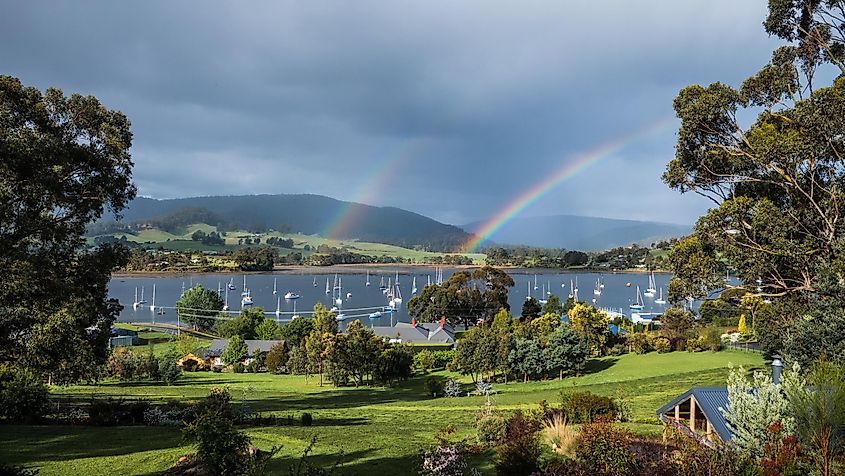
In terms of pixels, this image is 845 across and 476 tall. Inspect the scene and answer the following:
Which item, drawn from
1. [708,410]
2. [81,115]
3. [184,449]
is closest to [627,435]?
[708,410]

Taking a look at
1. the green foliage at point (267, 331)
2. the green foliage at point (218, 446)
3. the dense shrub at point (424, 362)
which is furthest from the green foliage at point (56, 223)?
the green foliage at point (267, 331)

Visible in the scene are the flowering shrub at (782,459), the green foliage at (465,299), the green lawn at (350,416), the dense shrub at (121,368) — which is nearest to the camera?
the flowering shrub at (782,459)

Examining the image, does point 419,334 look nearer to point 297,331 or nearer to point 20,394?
point 297,331

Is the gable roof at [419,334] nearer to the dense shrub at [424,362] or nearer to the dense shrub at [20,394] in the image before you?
the dense shrub at [424,362]

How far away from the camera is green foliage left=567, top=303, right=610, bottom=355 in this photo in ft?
157

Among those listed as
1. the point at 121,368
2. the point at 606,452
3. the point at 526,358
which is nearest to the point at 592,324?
the point at 526,358

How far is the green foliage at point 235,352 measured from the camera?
53906mm

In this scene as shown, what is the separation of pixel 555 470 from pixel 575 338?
2993 cm

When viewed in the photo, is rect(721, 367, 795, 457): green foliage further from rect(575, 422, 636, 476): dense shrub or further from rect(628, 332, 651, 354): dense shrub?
rect(628, 332, 651, 354): dense shrub

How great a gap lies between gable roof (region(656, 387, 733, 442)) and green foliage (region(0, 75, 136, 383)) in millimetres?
17899

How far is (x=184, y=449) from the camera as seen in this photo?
45.6 feet

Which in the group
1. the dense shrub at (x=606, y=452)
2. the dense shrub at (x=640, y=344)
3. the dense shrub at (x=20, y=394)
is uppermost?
the dense shrub at (x=606, y=452)

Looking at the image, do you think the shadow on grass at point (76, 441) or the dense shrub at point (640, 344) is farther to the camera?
the dense shrub at point (640, 344)

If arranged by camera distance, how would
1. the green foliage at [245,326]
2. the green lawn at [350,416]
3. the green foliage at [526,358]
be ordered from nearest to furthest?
the green lawn at [350,416] < the green foliage at [526,358] < the green foliage at [245,326]
